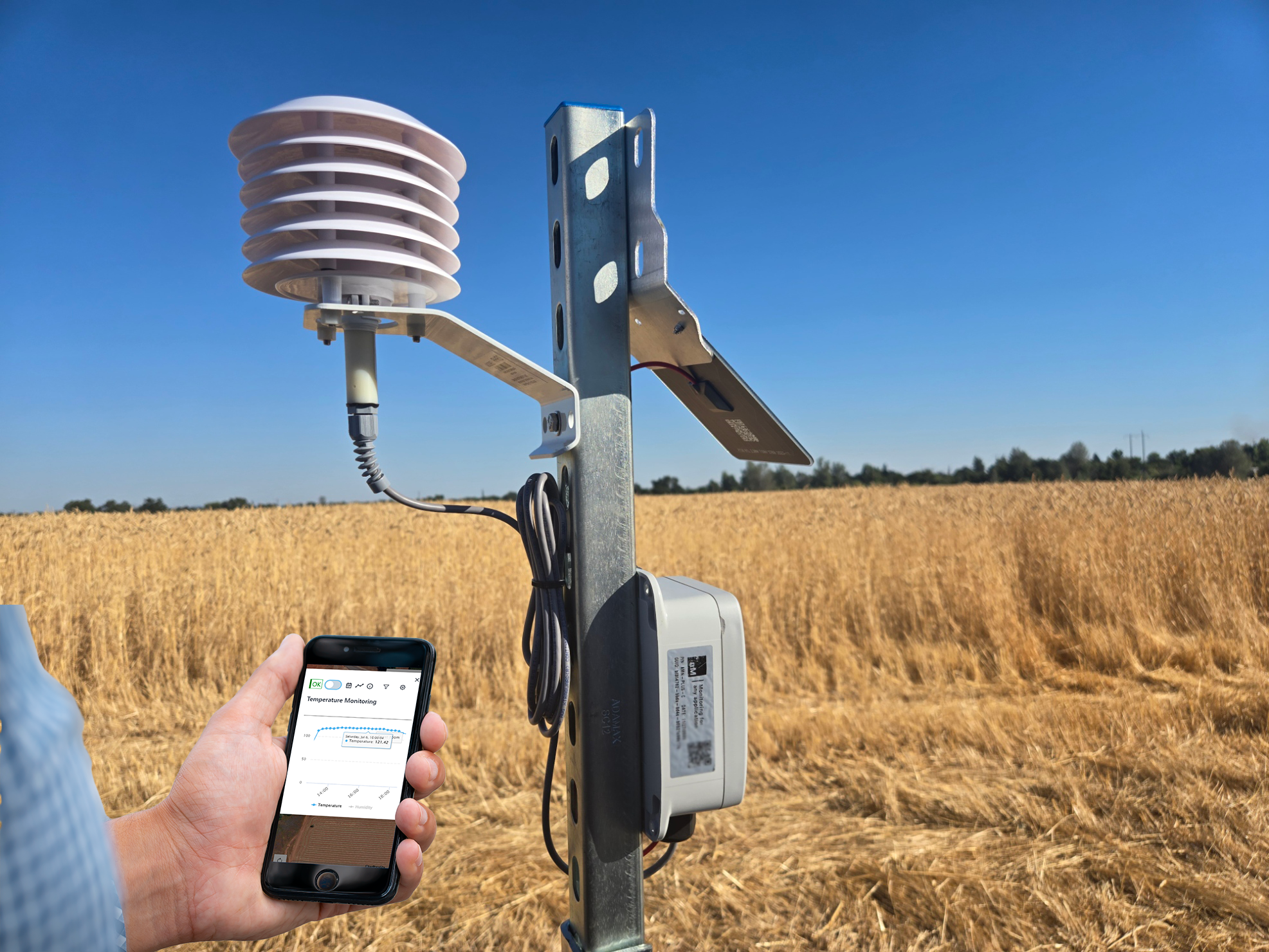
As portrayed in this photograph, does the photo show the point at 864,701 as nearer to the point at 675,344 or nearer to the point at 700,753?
the point at 700,753

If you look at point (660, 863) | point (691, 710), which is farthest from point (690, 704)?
point (660, 863)

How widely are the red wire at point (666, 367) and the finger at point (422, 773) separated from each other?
935mm

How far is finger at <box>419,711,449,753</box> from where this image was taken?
1415 mm

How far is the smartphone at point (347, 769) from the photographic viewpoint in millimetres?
1293

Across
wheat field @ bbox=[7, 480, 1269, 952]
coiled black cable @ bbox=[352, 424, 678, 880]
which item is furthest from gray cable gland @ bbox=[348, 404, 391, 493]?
wheat field @ bbox=[7, 480, 1269, 952]

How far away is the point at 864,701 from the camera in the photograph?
4.86 metres

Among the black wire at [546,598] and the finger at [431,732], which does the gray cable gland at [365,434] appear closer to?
the black wire at [546,598]

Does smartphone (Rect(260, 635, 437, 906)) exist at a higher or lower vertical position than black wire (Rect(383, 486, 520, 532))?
lower

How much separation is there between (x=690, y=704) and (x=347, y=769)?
28.6 inches

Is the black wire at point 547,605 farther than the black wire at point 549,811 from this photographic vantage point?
No

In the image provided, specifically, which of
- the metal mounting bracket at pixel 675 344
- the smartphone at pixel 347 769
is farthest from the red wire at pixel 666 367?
the smartphone at pixel 347 769

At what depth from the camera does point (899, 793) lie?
3221 millimetres

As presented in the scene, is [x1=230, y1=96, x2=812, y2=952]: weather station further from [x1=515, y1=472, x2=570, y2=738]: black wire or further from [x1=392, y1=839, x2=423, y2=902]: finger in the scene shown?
[x1=392, y1=839, x2=423, y2=902]: finger

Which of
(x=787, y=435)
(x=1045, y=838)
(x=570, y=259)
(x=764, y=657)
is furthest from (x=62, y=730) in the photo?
(x=764, y=657)
